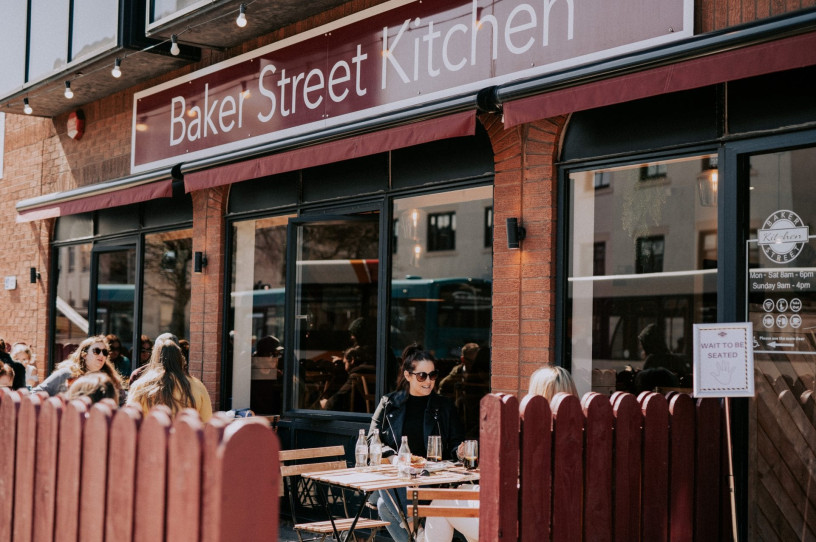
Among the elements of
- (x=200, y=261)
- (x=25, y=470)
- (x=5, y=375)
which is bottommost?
(x=25, y=470)

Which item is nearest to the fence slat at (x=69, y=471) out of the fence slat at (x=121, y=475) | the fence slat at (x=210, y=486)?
the fence slat at (x=121, y=475)

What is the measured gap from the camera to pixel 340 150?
7.49 m

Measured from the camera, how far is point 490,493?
3.72 metres

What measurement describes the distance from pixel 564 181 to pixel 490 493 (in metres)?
3.25

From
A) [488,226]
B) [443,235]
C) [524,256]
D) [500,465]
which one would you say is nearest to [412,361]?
[524,256]

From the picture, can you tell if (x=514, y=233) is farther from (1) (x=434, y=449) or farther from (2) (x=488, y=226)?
(2) (x=488, y=226)

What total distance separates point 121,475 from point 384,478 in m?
2.60

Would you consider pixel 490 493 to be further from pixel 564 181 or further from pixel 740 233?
pixel 564 181

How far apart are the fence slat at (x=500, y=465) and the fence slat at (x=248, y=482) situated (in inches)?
49.0

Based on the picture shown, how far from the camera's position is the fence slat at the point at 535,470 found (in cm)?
381

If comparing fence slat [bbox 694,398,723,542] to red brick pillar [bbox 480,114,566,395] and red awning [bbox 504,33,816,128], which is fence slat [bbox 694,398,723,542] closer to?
red brick pillar [bbox 480,114,566,395]

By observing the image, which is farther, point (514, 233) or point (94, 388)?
point (514, 233)

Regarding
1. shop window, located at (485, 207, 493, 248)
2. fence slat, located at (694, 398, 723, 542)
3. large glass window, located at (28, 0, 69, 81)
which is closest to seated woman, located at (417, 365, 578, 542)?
fence slat, located at (694, 398, 723, 542)

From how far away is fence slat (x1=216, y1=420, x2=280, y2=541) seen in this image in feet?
8.58
